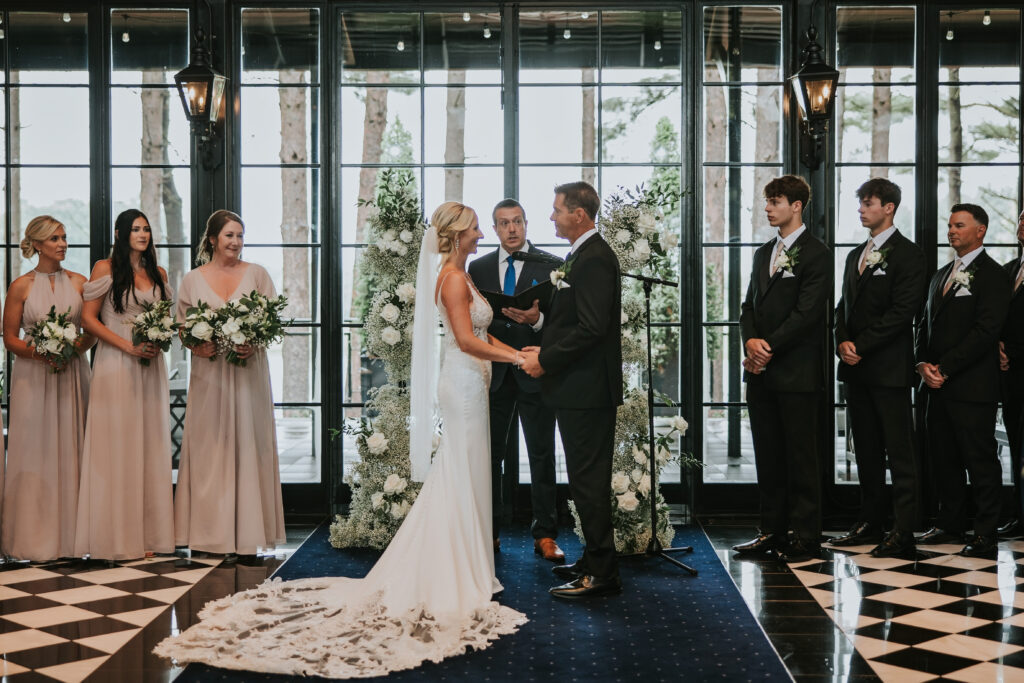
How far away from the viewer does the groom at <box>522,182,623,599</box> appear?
475cm

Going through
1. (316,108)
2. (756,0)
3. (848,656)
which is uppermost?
(756,0)

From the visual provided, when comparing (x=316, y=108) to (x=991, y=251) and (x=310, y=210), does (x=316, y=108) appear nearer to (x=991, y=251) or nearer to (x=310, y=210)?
(x=310, y=210)

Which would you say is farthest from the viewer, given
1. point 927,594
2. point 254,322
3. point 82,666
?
point 254,322

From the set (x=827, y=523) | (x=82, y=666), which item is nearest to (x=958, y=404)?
(x=827, y=523)

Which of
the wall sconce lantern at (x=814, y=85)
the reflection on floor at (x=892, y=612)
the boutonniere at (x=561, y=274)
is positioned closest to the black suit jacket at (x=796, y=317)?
the wall sconce lantern at (x=814, y=85)

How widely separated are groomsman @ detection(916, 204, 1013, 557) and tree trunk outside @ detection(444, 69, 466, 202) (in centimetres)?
312

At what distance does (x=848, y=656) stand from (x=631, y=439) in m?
2.08

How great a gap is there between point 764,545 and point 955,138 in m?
3.09

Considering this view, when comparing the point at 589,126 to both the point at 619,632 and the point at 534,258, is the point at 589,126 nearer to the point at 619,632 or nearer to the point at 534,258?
the point at 534,258

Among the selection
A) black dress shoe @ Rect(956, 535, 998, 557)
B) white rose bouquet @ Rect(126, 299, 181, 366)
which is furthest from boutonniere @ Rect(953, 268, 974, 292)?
white rose bouquet @ Rect(126, 299, 181, 366)

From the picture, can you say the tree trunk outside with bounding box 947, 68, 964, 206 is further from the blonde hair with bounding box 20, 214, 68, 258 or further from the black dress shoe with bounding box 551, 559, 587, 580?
the blonde hair with bounding box 20, 214, 68, 258

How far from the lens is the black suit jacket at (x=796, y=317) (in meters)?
5.58

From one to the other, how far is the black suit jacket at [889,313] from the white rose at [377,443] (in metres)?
2.77

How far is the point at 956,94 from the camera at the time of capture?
A: 6750 millimetres
